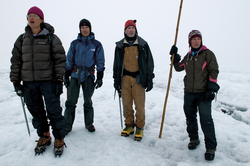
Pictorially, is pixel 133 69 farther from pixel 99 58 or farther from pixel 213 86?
pixel 213 86

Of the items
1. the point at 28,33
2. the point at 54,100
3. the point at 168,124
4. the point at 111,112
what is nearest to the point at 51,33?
the point at 28,33

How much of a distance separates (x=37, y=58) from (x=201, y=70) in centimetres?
334

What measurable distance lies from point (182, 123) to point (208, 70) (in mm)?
2335

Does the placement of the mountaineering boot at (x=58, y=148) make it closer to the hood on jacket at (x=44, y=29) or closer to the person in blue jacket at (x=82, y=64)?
the person in blue jacket at (x=82, y=64)

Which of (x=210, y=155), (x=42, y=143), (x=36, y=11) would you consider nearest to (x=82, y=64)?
(x=36, y=11)

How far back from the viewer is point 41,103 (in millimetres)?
3125

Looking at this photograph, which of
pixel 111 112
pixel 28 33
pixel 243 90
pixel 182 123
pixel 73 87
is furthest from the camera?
pixel 243 90

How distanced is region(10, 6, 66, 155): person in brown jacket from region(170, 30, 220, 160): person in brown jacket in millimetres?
2782

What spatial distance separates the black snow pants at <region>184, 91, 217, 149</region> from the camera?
3074 millimetres

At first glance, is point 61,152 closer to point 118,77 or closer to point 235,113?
point 118,77

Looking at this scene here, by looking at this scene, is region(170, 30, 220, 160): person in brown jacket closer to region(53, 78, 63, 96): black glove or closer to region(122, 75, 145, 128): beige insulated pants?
region(122, 75, 145, 128): beige insulated pants

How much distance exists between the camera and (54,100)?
296cm

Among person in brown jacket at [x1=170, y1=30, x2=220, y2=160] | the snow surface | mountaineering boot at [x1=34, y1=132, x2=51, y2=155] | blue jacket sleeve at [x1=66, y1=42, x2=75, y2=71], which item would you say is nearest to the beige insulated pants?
the snow surface

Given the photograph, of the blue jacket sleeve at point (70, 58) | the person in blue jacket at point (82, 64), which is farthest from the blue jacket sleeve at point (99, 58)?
the blue jacket sleeve at point (70, 58)
